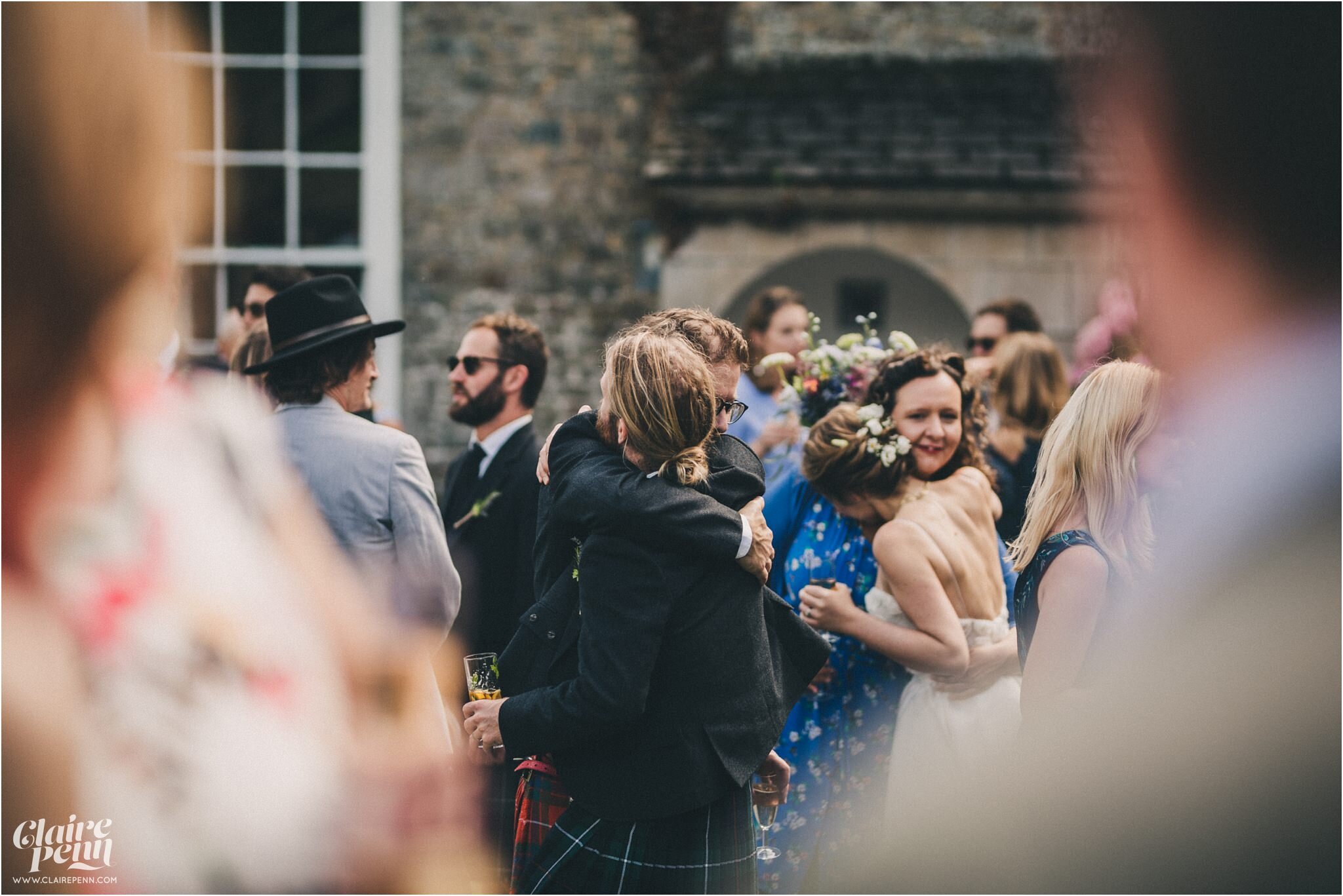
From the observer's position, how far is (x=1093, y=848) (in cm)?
139

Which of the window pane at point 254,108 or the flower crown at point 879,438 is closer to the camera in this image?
the flower crown at point 879,438

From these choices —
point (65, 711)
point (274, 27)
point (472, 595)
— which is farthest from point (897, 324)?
point (65, 711)

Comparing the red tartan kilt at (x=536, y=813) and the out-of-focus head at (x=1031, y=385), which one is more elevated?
the out-of-focus head at (x=1031, y=385)

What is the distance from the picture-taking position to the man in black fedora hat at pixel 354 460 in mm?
2922

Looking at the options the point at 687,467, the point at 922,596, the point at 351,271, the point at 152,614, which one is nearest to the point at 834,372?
the point at 922,596

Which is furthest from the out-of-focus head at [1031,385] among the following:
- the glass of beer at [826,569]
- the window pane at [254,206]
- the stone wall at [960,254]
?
the window pane at [254,206]

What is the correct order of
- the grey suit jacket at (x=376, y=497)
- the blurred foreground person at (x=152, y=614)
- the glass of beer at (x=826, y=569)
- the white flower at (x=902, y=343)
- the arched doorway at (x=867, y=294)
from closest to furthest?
the blurred foreground person at (x=152, y=614) < the grey suit jacket at (x=376, y=497) < the glass of beer at (x=826, y=569) < the white flower at (x=902, y=343) < the arched doorway at (x=867, y=294)

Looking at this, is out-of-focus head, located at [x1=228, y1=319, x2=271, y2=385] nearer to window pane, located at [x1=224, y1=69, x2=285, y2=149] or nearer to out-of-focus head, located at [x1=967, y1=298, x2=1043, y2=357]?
out-of-focus head, located at [x1=967, y1=298, x2=1043, y2=357]

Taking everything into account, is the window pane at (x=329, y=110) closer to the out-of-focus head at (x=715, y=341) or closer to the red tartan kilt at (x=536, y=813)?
the out-of-focus head at (x=715, y=341)

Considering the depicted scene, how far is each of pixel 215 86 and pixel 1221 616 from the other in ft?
25.5

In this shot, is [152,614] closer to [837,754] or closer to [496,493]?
[496,493]

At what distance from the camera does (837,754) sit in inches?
124

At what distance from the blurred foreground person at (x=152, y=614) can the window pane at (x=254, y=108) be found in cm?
473

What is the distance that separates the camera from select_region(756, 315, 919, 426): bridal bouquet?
11.6ft
